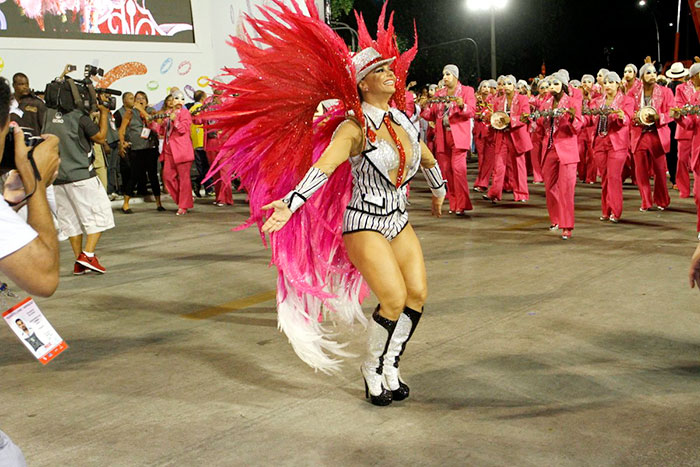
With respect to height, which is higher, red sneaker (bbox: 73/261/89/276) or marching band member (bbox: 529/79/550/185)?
marching band member (bbox: 529/79/550/185)

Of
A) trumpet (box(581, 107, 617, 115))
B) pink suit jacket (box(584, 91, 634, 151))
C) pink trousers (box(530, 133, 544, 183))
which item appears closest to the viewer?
pink suit jacket (box(584, 91, 634, 151))

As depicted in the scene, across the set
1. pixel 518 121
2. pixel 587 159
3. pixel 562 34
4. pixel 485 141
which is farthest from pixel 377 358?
pixel 562 34

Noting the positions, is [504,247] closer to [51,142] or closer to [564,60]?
[51,142]

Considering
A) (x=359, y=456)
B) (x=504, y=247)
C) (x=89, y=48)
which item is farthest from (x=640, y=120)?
(x=89, y=48)

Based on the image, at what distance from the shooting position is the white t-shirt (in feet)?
5.57

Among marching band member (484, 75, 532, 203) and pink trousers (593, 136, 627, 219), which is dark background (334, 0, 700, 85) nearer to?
marching band member (484, 75, 532, 203)

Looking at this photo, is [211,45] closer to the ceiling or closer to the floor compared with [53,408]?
closer to the ceiling

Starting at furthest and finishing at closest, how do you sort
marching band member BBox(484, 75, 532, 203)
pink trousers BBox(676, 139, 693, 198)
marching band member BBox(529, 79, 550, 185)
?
marching band member BBox(484, 75, 532, 203) → pink trousers BBox(676, 139, 693, 198) → marching band member BBox(529, 79, 550, 185)

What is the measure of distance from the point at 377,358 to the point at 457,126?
698 cm

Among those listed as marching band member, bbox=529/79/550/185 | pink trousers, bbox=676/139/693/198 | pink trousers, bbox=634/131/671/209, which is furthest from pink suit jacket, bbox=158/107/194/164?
pink trousers, bbox=676/139/693/198

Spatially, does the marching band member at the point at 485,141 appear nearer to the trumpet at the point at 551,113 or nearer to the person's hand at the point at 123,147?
the trumpet at the point at 551,113

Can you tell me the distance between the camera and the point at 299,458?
3.32 metres

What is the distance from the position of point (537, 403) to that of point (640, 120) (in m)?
7.15

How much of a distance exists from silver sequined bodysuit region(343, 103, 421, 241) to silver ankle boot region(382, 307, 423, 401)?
417 millimetres
